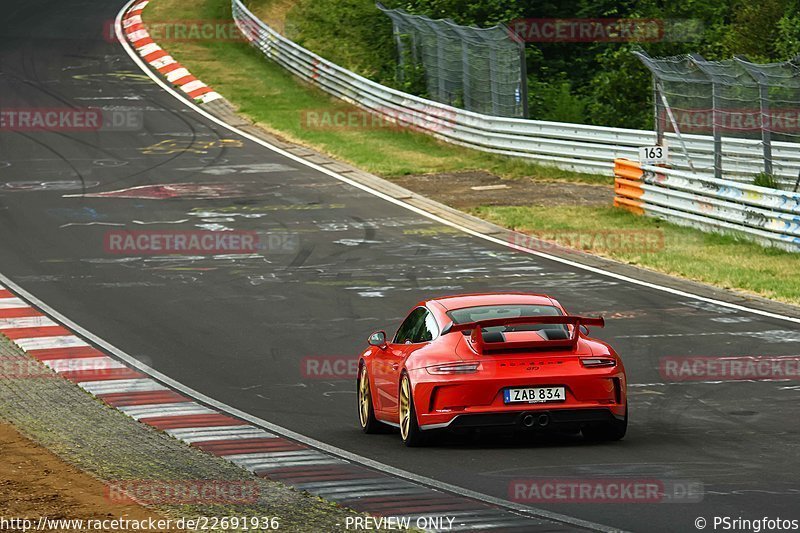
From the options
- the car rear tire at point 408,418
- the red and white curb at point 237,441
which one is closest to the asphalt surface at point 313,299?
the car rear tire at point 408,418

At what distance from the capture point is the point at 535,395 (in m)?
10.4

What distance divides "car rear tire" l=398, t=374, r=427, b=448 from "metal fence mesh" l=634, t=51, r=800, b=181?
1352 centimetres

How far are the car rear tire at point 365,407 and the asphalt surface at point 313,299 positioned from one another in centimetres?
24

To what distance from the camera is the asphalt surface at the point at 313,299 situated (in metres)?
9.91

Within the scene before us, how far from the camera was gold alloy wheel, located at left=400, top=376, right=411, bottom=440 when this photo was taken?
Result: 35.9 feet

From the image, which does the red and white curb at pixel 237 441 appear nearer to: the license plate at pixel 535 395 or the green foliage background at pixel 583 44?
the license plate at pixel 535 395

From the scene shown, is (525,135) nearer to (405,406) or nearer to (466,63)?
(466,63)

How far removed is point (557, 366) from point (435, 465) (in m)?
1.30

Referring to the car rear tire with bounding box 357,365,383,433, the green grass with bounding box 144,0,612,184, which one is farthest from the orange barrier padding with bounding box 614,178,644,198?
the car rear tire with bounding box 357,365,383,433

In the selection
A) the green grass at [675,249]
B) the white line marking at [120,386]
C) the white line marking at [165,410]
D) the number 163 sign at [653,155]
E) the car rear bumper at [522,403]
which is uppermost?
the car rear bumper at [522,403]

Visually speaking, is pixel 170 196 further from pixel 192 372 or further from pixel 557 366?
pixel 557 366

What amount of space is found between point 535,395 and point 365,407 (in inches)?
95.8

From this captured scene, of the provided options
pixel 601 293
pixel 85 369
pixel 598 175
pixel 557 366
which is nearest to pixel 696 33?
pixel 598 175

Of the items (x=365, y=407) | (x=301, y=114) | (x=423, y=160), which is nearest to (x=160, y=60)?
(x=301, y=114)
